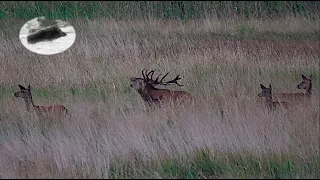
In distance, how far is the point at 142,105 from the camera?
623 cm

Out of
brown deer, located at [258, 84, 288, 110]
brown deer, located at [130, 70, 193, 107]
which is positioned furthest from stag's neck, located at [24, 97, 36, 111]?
brown deer, located at [258, 84, 288, 110]

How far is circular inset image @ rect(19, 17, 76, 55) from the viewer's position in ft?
32.3

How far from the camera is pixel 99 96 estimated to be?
679 centimetres

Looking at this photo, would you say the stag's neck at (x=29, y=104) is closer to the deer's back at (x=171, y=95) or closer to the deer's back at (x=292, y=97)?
the deer's back at (x=171, y=95)

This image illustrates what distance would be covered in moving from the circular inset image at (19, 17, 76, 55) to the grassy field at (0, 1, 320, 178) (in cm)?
Result: 24

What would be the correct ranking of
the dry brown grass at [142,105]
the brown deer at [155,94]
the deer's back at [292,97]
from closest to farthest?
the dry brown grass at [142,105] < the deer's back at [292,97] < the brown deer at [155,94]

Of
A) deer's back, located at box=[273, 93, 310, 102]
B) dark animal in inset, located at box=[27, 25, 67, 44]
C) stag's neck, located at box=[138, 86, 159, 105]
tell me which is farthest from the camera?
dark animal in inset, located at box=[27, 25, 67, 44]

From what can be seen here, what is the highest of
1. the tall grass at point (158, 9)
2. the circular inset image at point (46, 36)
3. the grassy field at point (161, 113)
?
the tall grass at point (158, 9)

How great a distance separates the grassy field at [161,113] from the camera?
4406 millimetres

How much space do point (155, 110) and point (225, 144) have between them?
46.0 inches

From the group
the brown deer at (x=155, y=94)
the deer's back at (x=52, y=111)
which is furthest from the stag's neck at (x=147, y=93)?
the deer's back at (x=52, y=111)

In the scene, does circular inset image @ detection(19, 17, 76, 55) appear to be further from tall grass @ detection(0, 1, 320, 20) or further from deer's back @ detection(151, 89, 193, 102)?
deer's back @ detection(151, 89, 193, 102)

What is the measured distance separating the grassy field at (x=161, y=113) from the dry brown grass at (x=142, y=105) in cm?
1

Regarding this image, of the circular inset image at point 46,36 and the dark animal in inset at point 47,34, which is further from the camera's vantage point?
the dark animal in inset at point 47,34
